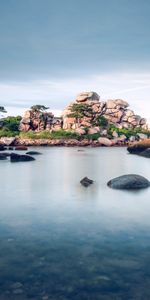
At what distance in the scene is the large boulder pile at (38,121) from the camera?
3666 inches

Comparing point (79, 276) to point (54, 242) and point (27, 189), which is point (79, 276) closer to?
point (54, 242)

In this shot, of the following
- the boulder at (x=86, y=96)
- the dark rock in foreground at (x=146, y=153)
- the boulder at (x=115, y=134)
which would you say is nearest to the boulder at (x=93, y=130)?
the boulder at (x=115, y=134)

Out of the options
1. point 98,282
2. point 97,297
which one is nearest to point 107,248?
point 98,282

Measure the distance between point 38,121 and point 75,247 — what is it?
89422 millimetres

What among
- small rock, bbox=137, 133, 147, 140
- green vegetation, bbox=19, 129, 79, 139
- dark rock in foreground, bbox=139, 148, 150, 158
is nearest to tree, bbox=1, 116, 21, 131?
green vegetation, bbox=19, 129, 79, 139

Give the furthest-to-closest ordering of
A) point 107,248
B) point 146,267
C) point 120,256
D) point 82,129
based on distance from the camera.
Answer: point 82,129 → point 107,248 → point 120,256 → point 146,267

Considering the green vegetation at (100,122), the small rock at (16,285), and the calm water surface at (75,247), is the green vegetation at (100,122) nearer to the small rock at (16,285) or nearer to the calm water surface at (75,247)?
the calm water surface at (75,247)

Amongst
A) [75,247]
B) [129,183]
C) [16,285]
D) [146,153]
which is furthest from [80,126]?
[16,285]

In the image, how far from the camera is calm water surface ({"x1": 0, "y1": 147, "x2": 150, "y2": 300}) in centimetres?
585

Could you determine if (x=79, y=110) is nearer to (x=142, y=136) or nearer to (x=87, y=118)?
(x=87, y=118)

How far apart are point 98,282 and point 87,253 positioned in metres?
1.47

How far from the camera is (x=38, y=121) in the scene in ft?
315

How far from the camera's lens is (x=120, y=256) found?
7371 millimetres

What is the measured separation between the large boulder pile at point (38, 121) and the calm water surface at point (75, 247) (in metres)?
79.7
